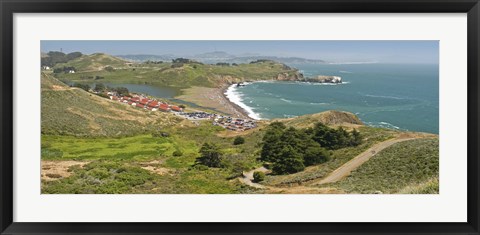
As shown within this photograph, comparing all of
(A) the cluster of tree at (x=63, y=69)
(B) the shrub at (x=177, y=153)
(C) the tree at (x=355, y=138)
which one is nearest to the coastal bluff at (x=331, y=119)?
(C) the tree at (x=355, y=138)

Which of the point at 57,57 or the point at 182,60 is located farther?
the point at 182,60

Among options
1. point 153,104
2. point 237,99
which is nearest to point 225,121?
point 237,99

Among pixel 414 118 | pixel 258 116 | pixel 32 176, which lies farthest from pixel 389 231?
pixel 32 176

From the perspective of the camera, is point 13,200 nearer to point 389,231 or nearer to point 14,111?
point 14,111

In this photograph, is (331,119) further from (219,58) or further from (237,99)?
(219,58)

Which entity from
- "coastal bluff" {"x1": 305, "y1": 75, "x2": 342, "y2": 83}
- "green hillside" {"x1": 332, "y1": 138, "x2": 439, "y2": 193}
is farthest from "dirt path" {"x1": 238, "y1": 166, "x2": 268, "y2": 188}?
"coastal bluff" {"x1": 305, "y1": 75, "x2": 342, "y2": 83}

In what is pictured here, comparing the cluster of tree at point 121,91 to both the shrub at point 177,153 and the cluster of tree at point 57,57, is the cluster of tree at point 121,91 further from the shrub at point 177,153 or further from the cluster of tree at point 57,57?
the shrub at point 177,153

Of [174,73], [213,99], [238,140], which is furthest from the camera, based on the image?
[213,99]
